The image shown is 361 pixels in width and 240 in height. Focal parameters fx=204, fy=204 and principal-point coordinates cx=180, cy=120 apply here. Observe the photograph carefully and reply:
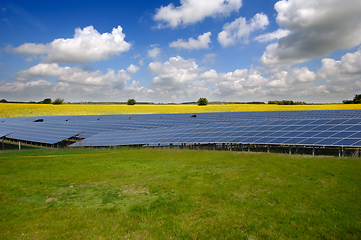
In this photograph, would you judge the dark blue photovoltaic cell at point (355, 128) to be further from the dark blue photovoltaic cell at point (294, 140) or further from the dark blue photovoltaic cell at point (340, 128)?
the dark blue photovoltaic cell at point (294, 140)

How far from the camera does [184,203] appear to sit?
47.3 feet

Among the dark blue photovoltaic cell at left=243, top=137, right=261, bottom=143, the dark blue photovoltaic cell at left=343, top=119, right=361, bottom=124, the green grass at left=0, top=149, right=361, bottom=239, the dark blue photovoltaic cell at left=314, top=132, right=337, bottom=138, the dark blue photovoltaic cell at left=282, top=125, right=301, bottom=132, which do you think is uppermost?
the dark blue photovoltaic cell at left=343, top=119, right=361, bottom=124

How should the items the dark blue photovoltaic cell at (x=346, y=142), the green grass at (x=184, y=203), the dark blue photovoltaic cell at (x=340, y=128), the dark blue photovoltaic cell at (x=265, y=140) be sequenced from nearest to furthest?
the green grass at (x=184, y=203)
the dark blue photovoltaic cell at (x=346, y=142)
the dark blue photovoltaic cell at (x=340, y=128)
the dark blue photovoltaic cell at (x=265, y=140)

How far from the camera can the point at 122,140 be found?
50.4m

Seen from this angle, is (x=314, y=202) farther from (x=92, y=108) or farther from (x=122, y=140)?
(x=92, y=108)

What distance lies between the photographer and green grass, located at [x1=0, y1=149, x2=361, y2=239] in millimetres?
11031

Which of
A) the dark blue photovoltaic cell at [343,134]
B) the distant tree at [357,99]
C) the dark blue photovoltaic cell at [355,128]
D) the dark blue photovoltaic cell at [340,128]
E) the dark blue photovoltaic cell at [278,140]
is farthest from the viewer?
the distant tree at [357,99]

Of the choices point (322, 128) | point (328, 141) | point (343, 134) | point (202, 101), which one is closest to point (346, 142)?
point (328, 141)

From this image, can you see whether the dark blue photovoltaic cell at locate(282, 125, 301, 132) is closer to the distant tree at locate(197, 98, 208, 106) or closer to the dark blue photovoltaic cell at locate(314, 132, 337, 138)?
the dark blue photovoltaic cell at locate(314, 132, 337, 138)

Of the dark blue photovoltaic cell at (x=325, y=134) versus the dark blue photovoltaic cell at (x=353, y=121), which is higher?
the dark blue photovoltaic cell at (x=353, y=121)

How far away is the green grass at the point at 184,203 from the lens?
11.0 meters

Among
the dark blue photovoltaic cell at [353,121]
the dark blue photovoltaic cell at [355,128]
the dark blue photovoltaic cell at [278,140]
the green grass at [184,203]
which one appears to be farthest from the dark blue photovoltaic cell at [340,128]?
the green grass at [184,203]

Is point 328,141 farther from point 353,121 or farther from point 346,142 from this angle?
point 353,121

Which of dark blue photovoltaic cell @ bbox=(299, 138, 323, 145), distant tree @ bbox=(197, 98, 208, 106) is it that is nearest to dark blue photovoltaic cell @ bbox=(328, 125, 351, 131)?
dark blue photovoltaic cell @ bbox=(299, 138, 323, 145)
